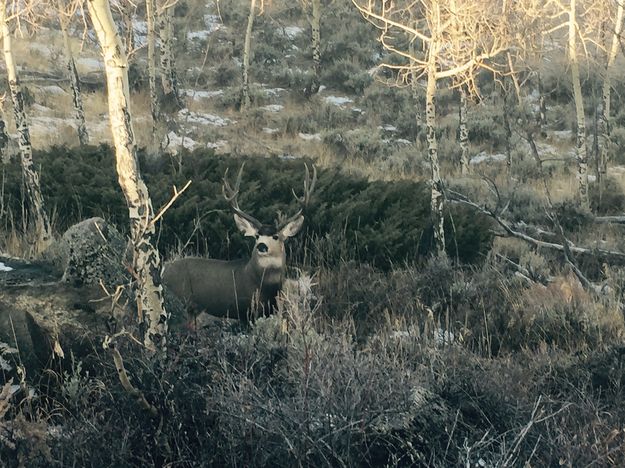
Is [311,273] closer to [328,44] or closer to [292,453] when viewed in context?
[292,453]

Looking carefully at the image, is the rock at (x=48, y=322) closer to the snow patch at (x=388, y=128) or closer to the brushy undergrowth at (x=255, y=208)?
the brushy undergrowth at (x=255, y=208)

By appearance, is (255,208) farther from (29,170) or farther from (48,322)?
(48,322)

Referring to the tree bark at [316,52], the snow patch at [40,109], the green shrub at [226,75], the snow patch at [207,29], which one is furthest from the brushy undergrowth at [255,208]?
the snow patch at [207,29]

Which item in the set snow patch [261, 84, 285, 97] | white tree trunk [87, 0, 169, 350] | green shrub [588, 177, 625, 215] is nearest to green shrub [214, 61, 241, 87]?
snow patch [261, 84, 285, 97]

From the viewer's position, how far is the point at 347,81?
84.6 feet

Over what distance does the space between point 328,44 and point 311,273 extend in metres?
22.4

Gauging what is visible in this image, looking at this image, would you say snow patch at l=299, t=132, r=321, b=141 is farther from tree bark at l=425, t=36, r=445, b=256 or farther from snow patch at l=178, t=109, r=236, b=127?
tree bark at l=425, t=36, r=445, b=256

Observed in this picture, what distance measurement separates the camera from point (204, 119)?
2214 centimetres

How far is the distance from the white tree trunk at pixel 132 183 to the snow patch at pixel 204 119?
57.8 ft

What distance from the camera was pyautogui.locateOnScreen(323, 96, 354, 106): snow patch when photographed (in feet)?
81.1

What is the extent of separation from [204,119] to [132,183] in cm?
1841

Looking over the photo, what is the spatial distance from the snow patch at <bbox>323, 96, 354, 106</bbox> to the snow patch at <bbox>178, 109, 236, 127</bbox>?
3.98 meters

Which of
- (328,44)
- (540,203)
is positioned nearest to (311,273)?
(540,203)

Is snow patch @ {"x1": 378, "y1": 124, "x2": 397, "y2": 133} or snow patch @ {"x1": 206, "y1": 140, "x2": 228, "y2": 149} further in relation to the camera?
snow patch @ {"x1": 378, "y1": 124, "x2": 397, "y2": 133}
